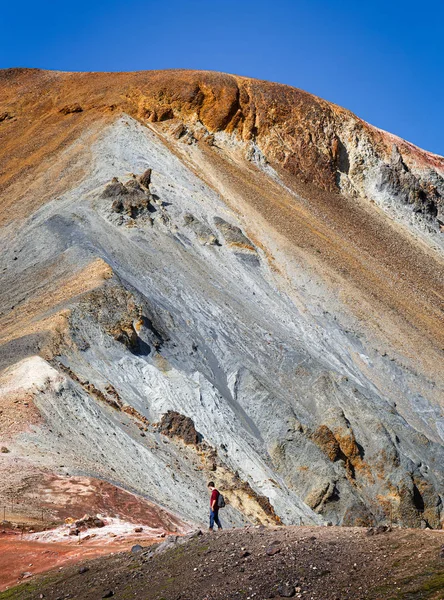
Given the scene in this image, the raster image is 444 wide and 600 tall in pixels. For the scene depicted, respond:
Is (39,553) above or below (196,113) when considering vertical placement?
below

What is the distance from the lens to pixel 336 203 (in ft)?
185

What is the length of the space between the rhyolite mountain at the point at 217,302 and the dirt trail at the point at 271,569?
470 centimetres

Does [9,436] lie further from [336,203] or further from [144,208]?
[336,203]

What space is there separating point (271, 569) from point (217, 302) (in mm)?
25641

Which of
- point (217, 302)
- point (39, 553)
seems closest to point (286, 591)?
point (39, 553)

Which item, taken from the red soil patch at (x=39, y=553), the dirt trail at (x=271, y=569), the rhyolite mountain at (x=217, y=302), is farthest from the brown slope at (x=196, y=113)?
the dirt trail at (x=271, y=569)

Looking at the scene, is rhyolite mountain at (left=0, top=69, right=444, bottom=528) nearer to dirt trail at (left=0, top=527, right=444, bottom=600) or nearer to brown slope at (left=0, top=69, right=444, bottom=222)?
brown slope at (left=0, top=69, right=444, bottom=222)

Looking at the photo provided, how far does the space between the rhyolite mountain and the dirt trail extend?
15.4ft

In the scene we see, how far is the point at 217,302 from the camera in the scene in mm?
35719

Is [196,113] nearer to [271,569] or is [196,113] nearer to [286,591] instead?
[271,569]

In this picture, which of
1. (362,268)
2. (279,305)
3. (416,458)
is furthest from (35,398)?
(362,268)

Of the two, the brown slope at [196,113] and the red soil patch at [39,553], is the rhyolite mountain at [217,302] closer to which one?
the brown slope at [196,113]

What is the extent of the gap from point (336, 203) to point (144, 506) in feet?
141

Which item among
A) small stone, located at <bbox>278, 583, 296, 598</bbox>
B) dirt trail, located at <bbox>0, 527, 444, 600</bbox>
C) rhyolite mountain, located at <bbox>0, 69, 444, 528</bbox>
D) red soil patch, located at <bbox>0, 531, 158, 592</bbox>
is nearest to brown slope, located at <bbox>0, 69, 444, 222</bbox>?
rhyolite mountain, located at <bbox>0, 69, 444, 528</bbox>
